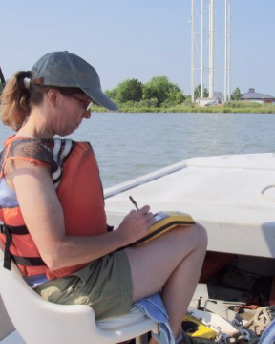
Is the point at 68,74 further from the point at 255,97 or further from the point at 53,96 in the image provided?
the point at 255,97

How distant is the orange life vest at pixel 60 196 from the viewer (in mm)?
1410

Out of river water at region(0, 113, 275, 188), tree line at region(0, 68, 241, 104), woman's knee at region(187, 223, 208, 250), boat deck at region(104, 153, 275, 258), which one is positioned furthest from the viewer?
tree line at region(0, 68, 241, 104)

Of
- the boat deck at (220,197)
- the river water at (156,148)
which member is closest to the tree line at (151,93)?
the river water at (156,148)

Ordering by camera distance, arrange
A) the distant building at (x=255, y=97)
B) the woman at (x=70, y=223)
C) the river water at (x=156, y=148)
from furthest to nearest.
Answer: the distant building at (x=255, y=97) → the river water at (x=156, y=148) → the woman at (x=70, y=223)

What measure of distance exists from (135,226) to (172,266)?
0.16 metres

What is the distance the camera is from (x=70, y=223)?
147 centimetres

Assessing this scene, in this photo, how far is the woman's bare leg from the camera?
153 centimetres

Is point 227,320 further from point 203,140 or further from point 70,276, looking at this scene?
point 203,140

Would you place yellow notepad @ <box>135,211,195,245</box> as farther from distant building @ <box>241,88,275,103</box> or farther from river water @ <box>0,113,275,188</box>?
distant building @ <box>241,88,275,103</box>

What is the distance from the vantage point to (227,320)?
2.29 metres

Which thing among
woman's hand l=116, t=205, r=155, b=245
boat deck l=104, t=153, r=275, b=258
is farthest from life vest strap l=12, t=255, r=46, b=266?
boat deck l=104, t=153, r=275, b=258

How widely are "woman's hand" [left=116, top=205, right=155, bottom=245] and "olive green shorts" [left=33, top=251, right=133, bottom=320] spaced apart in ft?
0.26

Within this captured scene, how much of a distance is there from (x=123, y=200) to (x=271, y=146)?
36.1 feet

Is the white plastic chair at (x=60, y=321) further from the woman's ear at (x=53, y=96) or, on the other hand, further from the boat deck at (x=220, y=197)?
the boat deck at (x=220, y=197)
